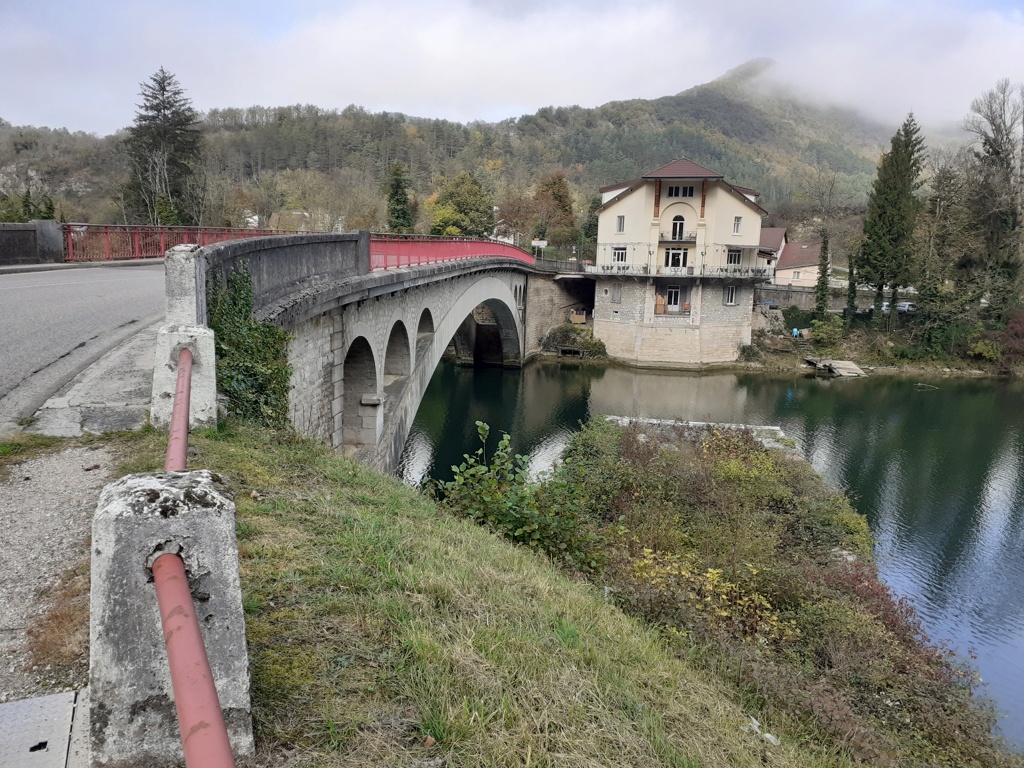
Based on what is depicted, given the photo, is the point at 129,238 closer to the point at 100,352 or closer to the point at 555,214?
the point at 100,352

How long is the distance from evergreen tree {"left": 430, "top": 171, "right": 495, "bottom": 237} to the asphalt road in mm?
31167

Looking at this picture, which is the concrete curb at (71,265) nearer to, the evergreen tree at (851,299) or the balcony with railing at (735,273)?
the balcony with railing at (735,273)

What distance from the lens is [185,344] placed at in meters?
5.04

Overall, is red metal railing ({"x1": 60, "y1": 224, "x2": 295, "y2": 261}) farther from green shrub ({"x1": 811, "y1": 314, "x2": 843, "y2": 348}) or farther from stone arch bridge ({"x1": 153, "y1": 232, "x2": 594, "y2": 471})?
green shrub ({"x1": 811, "y1": 314, "x2": 843, "y2": 348})

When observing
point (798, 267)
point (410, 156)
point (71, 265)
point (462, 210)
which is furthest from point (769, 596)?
point (410, 156)

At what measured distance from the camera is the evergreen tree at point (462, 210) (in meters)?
43.3

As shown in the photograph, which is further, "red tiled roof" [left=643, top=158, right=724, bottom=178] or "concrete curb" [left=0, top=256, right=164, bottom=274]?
"red tiled roof" [left=643, top=158, right=724, bottom=178]

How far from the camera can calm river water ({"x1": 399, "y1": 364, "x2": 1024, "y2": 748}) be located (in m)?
13.9

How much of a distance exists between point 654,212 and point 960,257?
1857 cm

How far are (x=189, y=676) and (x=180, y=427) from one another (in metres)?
1.73

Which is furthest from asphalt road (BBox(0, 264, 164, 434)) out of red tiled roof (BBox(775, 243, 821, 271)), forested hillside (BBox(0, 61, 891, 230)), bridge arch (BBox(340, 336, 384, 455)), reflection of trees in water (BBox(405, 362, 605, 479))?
red tiled roof (BBox(775, 243, 821, 271))

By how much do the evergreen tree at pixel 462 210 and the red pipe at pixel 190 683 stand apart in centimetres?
4188

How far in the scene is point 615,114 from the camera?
469 ft

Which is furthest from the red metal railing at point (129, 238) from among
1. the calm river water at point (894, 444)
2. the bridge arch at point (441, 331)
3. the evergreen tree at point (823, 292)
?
the evergreen tree at point (823, 292)
